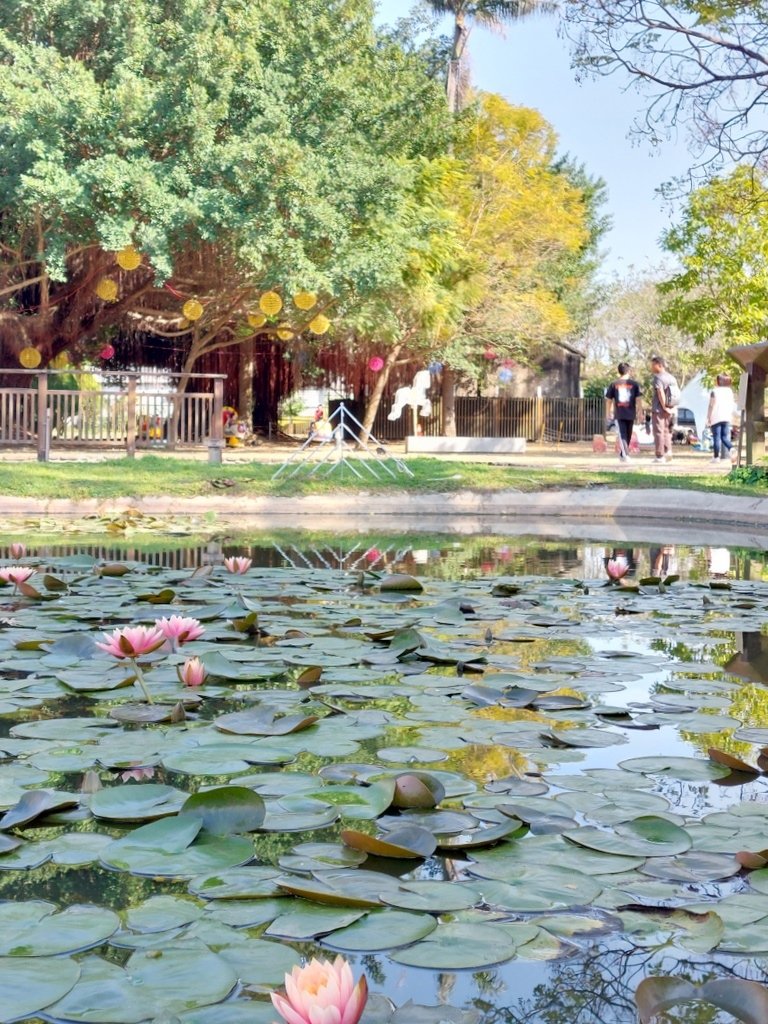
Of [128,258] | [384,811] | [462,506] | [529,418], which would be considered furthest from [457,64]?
[384,811]

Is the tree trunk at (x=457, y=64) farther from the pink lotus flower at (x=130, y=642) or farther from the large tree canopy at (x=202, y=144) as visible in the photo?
the pink lotus flower at (x=130, y=642)

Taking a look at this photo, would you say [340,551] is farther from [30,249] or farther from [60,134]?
[30,249]

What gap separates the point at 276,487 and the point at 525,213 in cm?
1830

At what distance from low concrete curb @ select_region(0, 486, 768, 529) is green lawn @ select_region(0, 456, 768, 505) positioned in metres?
0.15

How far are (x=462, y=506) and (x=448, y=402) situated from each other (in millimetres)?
19412

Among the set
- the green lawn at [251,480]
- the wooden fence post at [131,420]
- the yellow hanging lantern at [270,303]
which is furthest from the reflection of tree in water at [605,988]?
the yellow hanging lantern at [270,303]

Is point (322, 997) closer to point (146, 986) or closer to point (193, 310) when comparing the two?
point (146, 986)

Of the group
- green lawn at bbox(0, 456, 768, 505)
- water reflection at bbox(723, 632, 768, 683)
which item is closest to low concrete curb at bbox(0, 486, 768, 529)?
green lawn at bbox(0, 456, 768, 505)

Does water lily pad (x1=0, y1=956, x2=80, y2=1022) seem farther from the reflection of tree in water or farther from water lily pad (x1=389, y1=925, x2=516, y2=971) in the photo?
the reflection of tree in water

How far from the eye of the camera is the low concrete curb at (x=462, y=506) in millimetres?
11508

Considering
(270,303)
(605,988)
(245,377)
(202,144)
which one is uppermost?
(202,144)

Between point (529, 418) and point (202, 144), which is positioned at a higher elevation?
point (202, 144)

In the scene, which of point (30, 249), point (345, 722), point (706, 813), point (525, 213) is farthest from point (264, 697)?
point (525, 213)

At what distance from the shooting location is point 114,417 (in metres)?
16.8
